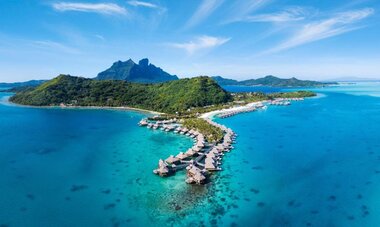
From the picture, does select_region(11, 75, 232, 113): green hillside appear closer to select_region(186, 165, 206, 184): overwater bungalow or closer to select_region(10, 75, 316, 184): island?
select_region(10, 75, 316, 184): island

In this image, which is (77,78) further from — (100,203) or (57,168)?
(100,203)

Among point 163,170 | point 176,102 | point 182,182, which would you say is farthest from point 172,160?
point 176,102

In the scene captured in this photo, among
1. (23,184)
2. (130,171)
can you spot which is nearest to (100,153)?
(130,171)

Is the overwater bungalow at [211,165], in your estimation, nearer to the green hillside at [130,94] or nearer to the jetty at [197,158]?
the jetty at [197,158]

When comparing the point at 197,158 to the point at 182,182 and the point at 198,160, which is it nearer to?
the point at 198,160

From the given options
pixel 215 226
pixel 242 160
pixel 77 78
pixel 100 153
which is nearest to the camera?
pixel 215 226

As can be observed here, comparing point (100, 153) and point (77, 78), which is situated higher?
point (77, 78)

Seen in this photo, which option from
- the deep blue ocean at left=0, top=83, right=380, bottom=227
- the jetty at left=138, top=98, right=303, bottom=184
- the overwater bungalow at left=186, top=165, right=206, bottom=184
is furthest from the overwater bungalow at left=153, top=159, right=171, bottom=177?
the overwater bungalow at left=186, top=165, right=206, bottom=184

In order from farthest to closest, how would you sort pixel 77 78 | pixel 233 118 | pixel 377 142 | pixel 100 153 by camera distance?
pixel 77 78
pixel 233 118
pixel 377 142
pixel 100 153

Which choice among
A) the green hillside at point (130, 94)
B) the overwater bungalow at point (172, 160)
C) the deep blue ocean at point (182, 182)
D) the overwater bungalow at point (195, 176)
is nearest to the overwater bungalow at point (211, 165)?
the deep blue ocean at point (182, 182)
